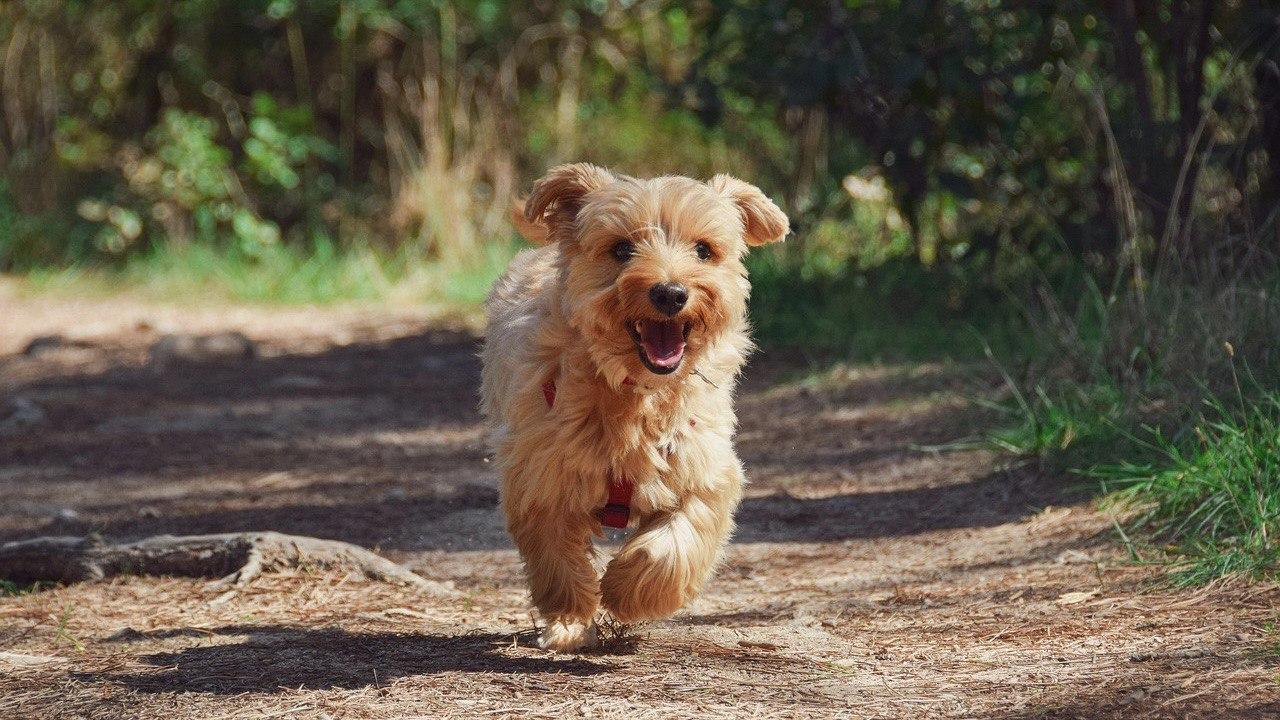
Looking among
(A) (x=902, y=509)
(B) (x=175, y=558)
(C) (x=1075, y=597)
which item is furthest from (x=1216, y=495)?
(B) (x=175, y=558)

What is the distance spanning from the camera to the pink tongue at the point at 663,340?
150 inches

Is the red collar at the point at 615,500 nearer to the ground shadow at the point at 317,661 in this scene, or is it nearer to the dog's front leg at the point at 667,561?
the dog's front leg at the point at 667,561

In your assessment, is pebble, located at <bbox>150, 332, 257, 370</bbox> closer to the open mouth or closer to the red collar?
the red collar

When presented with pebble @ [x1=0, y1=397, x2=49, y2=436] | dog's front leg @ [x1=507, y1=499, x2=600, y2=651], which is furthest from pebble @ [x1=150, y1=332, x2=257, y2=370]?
dog's front leg @ [x1=507, y1=499, x2=600, y2=651]

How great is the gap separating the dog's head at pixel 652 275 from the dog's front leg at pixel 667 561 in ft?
1.26

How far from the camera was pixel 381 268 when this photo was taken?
12281 mm

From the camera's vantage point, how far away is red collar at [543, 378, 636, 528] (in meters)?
3.97

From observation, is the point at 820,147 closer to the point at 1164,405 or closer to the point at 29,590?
the point at 1164,405

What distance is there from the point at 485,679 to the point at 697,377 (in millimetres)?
977

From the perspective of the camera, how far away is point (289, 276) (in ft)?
39.3

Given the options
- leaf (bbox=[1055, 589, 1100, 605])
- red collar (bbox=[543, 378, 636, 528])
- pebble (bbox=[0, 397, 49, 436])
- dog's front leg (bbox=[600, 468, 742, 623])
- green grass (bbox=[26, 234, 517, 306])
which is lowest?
green grass (bbox=[26, 234, 517, 306])

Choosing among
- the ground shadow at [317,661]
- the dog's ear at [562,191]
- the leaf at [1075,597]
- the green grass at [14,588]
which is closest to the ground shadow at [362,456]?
the green grass at [14,588]

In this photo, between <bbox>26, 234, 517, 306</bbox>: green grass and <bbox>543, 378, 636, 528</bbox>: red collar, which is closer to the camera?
<bbox>543, 378, 636, 528</bbox>: red collar

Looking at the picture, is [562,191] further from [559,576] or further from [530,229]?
[559,576]
